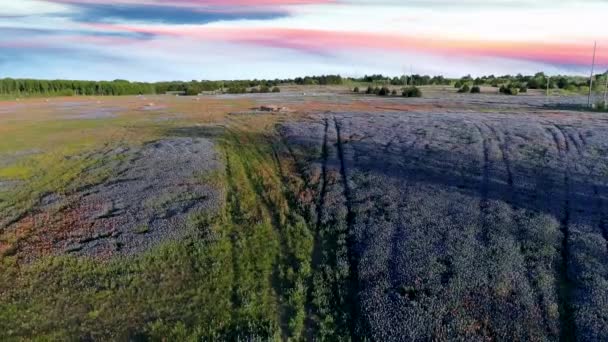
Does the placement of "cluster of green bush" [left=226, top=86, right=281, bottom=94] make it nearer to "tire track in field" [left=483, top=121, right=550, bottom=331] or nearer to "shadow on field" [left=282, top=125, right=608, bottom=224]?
"tire track in field" [left=483, top=121, right=550, bottom=331]

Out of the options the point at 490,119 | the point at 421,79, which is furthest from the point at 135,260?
the point at 421,79

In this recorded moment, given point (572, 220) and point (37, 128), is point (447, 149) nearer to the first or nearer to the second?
point (572, 220)

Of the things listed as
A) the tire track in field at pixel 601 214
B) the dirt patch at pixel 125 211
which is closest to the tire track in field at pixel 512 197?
the tire track in field at pixel 601 214

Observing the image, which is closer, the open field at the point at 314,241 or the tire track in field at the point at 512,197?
the tire track in field at the point at 512,197

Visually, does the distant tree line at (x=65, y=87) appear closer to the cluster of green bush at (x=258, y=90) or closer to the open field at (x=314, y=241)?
the cluster of green bush at (x=258, y=90)

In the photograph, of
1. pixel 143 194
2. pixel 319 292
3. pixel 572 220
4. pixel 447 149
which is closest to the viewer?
pixel 319 292

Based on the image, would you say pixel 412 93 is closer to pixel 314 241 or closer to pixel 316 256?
pixel 314 241

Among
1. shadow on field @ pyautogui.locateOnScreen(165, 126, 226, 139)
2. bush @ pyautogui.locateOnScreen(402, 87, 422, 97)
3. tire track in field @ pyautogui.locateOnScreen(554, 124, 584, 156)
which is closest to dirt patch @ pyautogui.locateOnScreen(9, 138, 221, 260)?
shadow on field @ pyautogui.locateOnScreen(165, 126, 226, 139)
